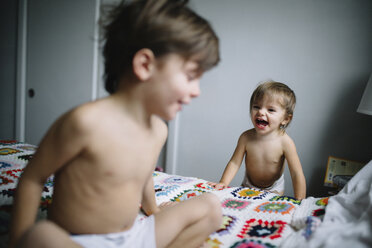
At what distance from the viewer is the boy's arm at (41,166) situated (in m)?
0.50

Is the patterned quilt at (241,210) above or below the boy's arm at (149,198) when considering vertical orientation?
below

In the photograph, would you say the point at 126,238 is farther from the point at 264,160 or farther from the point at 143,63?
the point at 264,160

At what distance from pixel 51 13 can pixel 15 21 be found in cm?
44

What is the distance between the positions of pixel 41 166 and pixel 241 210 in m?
0.62

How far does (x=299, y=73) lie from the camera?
5.79 feet

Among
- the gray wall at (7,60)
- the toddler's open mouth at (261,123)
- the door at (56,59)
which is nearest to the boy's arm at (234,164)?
the toddler's open mouth at (261,123)

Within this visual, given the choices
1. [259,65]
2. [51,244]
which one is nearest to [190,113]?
[259,65]

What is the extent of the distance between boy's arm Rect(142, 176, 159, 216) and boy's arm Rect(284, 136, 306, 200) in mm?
774

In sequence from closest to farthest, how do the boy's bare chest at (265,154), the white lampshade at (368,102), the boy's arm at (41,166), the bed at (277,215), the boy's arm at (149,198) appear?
the boy's arm at (41,166) < the bed at (277,215) < the boy's arm at (149,198) < the white lampshade at (368,102) < the boy's bare chest at (265,154)

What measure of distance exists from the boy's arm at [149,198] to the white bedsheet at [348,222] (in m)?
0.37

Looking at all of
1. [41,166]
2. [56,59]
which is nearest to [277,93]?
[41,166]

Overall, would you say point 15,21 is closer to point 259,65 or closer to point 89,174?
point 259,65

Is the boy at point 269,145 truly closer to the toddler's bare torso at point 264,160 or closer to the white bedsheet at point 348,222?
the toddler's bare torso at point 264,160

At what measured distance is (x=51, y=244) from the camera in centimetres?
45
